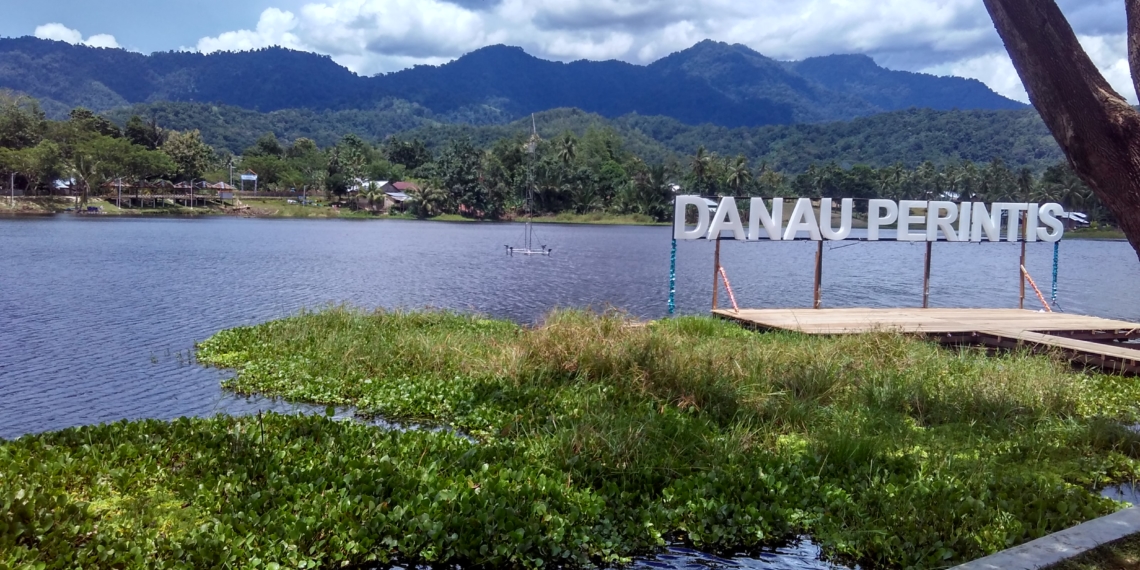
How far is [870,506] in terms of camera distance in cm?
746

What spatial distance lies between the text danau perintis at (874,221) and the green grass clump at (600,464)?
6.95m

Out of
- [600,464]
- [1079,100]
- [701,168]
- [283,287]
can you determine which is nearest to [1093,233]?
[701,168]

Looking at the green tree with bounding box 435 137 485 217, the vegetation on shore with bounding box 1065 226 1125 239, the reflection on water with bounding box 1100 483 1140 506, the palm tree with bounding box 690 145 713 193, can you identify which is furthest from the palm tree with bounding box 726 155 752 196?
the reflection on water with bounding box 1100 483 1140 506

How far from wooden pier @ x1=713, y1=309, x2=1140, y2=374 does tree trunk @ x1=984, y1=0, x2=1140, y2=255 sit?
9083mm

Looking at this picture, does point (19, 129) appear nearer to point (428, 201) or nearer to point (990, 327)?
point (428, 201)

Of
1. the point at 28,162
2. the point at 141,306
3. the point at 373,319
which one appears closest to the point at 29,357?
the point at 373,319

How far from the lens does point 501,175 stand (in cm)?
10612

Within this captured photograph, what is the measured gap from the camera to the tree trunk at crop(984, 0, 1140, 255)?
586 centimetres

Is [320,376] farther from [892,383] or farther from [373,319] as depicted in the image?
[892,383]

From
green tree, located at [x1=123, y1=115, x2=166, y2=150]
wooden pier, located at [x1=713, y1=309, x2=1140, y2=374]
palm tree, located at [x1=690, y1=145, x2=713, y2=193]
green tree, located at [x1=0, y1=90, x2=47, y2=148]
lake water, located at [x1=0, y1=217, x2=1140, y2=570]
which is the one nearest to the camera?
lake water, located at [x1=0, y1=217, x2=1140, y2=570]

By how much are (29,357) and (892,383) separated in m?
14.6

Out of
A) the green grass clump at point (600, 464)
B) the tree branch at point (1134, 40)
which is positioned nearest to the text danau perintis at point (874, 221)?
the green grass clump at point (600, 464)

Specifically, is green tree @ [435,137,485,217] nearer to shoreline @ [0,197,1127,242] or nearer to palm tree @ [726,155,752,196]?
shoreline @ [0,197,1127,242]

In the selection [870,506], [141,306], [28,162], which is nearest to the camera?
[870,506]
